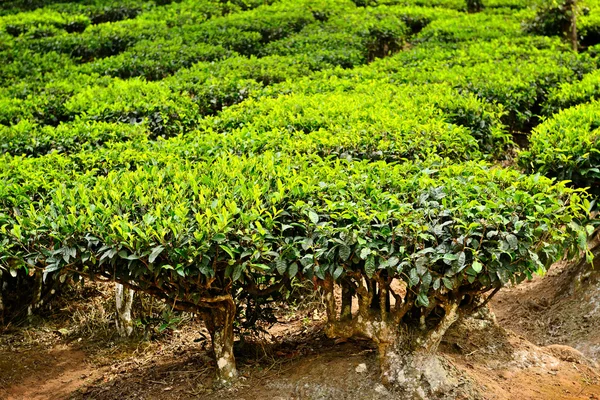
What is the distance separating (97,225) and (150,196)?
1.53 ft

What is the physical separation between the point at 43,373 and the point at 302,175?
2.62 meters

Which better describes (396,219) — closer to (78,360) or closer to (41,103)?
(78,360)

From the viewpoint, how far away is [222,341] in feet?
14.3

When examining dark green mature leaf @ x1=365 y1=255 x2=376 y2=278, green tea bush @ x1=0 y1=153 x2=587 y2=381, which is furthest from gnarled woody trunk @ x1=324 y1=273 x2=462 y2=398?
dark green mature leaf @ x1=365 y1=255 x2=376 y2=278

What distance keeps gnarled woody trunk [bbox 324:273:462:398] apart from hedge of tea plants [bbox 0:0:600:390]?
21mm

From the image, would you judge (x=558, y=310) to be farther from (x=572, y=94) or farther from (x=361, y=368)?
(x=572, y=94)

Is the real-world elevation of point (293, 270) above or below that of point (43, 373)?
above

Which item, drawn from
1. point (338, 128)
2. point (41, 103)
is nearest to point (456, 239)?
point (338, 128)

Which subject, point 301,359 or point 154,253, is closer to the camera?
point 154,253

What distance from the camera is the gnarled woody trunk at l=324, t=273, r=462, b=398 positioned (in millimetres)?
4090

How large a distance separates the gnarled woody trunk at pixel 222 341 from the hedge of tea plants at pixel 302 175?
13 mm

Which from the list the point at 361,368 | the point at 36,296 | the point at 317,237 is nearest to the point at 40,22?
the point at 36,296

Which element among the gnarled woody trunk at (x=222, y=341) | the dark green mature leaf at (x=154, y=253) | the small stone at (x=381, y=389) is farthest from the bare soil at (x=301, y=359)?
the dark green mature leaf at (x=154, y=253)

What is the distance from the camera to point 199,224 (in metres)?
3.80
